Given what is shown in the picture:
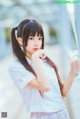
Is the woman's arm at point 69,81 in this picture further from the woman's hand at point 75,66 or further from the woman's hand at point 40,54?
the woman's hand at point 40,54

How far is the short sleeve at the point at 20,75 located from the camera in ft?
4.75

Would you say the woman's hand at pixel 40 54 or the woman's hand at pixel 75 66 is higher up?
the woman's hand at pixel 40 54

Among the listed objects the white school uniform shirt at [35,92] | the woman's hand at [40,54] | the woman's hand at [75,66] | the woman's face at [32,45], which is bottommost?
the white school uniform shirt at [35,92]

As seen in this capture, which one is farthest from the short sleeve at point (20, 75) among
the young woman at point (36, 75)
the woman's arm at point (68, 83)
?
the woman's arm at point (68, 83)

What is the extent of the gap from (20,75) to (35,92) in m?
0.11

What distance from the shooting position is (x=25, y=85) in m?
1.45

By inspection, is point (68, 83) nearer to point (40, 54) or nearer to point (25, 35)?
point (40, 54)

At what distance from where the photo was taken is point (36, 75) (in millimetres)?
1459

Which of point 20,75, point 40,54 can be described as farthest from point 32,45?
point 20,75

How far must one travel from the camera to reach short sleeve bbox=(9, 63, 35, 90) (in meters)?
1.45

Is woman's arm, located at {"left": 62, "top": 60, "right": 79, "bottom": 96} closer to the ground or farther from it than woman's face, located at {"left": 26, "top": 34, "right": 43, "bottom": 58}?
closer to the ground

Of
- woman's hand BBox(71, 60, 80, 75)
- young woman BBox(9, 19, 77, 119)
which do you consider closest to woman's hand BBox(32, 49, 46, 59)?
young woman BBox(9, 19, 77, 119)

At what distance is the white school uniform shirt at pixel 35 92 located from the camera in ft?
4.79

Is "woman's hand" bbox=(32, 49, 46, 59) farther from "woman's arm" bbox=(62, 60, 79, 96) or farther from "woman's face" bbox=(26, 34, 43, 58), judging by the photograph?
"woman's arm" bbox=(62, 60, 79, 96)
